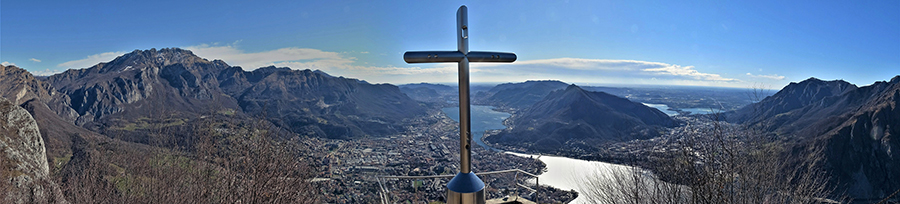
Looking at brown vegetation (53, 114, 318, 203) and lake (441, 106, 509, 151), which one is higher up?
brown vegetation (53, 114, 318, 203)

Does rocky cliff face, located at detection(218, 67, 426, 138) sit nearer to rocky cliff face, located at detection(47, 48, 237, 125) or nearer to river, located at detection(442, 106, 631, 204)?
rocky cliff face, located at detection(47, 48, 237, 125)

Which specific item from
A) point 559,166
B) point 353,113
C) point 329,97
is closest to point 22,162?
point 559,166

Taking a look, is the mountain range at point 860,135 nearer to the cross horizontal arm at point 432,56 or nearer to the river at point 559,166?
the river at point 559,166

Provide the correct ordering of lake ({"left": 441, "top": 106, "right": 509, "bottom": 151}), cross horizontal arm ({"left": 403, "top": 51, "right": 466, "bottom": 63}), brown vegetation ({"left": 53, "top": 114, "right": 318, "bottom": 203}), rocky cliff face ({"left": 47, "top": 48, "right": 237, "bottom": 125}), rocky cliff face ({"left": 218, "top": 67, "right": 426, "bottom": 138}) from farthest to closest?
1. rocky cliff face ({"left": 47, "top": 48, "right": 237, "bottom": 125})
2. rocky cliff face ({"left": 218, "top": 67, "right": 426, "bottom": 138})
3. lake ({"left": 441, "top": 106, "right": 509, "bottom": 151})
4. brown vegetation ({"left": 53, "top": 114, "right": 318, "bottom": 203})
5. cross horizontal arm ({"left": 403, "top": 51, "right": 466, "bottom": 63})

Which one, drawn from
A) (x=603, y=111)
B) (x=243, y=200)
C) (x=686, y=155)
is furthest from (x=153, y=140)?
(x=603, y=111)

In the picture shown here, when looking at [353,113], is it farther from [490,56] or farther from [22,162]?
[490,56]

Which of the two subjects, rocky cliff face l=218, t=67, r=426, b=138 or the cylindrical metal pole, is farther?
rocky cliff face l=218, t=67, r=426, b=138

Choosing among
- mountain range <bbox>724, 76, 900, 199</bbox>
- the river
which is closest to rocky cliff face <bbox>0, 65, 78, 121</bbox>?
the river
